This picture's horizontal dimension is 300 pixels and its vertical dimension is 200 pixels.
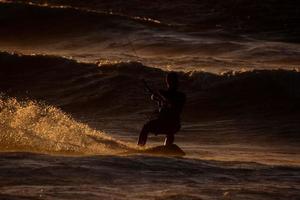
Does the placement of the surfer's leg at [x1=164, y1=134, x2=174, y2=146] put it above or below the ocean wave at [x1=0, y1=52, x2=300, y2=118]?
above

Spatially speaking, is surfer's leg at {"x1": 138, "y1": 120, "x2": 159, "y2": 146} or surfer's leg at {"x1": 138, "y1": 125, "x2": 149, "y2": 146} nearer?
surfer's leg at {"x1": 138, "y1": 120, "x2": 159, "y2": 146}

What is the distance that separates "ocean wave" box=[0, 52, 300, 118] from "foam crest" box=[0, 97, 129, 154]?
7.98 m

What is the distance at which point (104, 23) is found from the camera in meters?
37.8

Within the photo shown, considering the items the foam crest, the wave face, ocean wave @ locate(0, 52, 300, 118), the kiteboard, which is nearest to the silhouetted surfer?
the kiteboard

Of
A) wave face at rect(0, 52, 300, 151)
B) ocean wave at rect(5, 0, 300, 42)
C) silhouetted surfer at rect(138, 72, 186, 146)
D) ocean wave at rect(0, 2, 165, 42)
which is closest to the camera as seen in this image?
silhouetted surfer at rect(138, 72, 186, 146)

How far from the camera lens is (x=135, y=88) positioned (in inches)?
1019

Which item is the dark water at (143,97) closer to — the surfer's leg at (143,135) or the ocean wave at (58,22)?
the ocean wave at (58,22)

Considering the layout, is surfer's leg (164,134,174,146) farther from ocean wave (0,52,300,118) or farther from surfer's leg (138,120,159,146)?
ocean wave (0,52,300,118)

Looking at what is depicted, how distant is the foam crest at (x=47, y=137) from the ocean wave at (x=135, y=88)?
7978 millimetres

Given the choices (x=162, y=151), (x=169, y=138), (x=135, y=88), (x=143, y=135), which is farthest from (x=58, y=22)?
(x=162, y=151)

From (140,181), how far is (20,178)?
51.5 inches

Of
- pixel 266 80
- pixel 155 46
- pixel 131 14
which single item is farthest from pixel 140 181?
pixel 131 14

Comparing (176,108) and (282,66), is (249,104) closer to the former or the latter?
(282,66)

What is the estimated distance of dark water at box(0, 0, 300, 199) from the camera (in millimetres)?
9938
